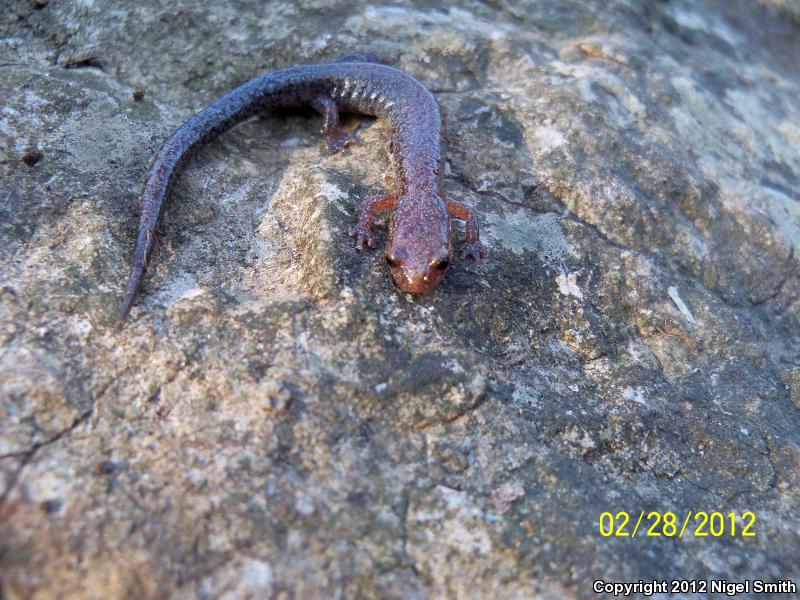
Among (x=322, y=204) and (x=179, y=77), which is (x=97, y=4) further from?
(x=322, y=204)

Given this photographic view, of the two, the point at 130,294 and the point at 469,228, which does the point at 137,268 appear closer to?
the point at 130,294

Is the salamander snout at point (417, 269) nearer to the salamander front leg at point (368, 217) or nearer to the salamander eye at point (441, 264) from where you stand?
Result: the salamander eye at point (441, 264)

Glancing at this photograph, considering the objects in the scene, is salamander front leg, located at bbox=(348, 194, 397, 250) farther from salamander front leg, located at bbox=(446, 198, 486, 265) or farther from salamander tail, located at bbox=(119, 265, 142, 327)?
salamander tail, located at bbox=(119, 265, 142, 327)

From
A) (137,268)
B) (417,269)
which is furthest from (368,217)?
(137,268)

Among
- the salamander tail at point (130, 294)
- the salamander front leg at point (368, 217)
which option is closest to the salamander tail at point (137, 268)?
the salamander tail at point (130, 294)

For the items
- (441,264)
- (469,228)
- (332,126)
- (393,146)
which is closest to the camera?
(441,264)

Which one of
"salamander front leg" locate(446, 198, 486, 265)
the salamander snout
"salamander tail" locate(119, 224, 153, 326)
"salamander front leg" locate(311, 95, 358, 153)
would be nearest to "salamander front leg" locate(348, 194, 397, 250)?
the salamander snout
